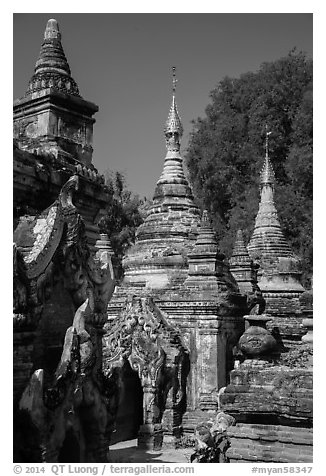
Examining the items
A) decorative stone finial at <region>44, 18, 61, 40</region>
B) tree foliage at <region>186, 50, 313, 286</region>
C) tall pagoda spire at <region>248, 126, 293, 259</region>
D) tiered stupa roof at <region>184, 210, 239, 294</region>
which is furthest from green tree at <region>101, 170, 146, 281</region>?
decorative stone finial at <region>44, 18, 61, 40</region>

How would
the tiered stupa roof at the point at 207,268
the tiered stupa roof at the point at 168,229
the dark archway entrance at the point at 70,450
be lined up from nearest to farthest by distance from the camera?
the dark archway entrance at the point at 70,450
the tiered stupa roof at the point at 207,268
the tiered stupa roof at the point at 168,229

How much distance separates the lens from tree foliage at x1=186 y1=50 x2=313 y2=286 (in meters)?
28.4

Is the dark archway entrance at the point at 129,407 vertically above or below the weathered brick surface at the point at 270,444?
below

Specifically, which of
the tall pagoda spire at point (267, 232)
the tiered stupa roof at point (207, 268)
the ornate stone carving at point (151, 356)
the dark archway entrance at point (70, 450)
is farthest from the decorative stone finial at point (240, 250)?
the dark archway entrance at point (70, 450)

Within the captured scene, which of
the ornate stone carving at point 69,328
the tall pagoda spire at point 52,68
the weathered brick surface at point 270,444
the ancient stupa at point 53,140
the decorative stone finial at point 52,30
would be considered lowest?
the weathered brick surface at point 270,444

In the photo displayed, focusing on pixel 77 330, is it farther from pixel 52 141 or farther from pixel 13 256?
pixel 52 141

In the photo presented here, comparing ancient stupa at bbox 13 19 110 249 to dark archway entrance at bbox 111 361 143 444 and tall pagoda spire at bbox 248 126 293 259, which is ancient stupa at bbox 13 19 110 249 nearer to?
dark archway entrance at bbox 111 361 143 444

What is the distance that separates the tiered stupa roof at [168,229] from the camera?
18.6 meters

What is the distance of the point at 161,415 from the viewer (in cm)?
1534

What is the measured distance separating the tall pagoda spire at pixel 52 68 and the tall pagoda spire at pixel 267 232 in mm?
15460

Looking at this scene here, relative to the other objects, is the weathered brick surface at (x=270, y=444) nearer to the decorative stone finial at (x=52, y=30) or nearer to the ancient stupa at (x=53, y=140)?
the ancient stupa at (x=53, y=140)

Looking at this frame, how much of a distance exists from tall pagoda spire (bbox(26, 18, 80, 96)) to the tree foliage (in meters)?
18.1

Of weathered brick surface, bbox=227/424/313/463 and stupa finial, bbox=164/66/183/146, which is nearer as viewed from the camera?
weathered brick surface, bbox=227/424/313/463

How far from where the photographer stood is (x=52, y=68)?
28.6 feet
